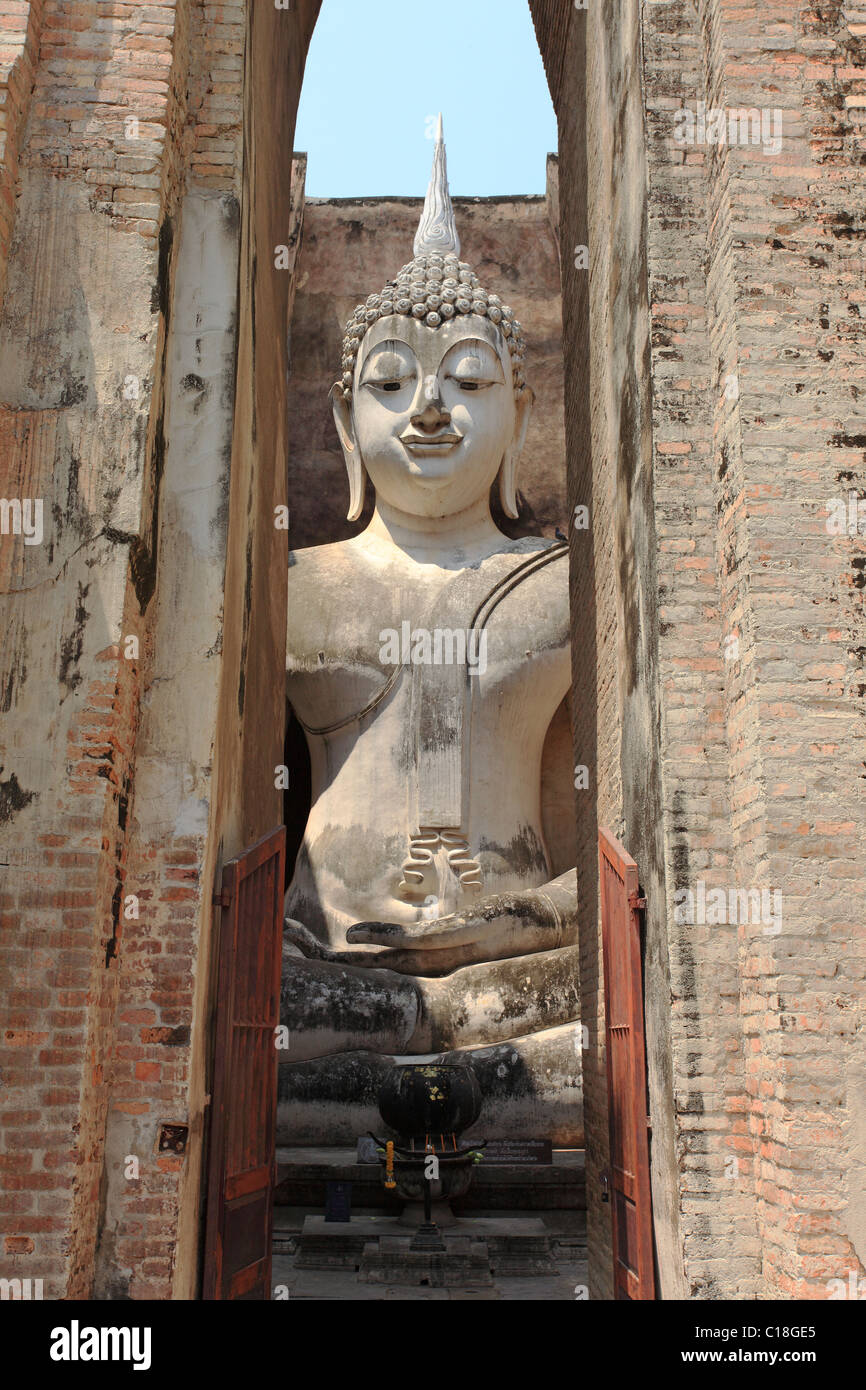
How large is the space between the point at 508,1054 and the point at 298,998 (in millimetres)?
1504

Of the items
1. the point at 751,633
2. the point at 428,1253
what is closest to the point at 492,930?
the point at 428,1253

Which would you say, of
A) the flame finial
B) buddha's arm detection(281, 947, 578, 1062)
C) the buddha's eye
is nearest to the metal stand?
buddha's arm detection(281, 947, 578, 1062)

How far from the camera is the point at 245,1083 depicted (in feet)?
18.5

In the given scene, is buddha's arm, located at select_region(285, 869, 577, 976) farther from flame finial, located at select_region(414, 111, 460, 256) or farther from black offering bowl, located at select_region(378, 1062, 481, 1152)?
flame finial, located at select_region(414, 111, 460, 256)

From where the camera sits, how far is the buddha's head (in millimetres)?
11820

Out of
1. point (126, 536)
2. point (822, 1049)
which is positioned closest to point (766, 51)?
point (126, 536)

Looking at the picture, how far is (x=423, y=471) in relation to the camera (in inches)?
469

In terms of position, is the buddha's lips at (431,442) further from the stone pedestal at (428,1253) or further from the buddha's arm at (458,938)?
the stone pedestal at (428,1253)

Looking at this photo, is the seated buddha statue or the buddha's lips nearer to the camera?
the seated buddha statue

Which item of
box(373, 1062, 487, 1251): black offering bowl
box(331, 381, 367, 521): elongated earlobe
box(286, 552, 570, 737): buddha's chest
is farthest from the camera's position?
box(331, 381, 367, 521): elongated earlobe

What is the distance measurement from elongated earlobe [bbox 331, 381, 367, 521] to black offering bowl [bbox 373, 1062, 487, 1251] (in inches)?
221

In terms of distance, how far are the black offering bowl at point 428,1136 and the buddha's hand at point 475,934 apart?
1.99 meters
